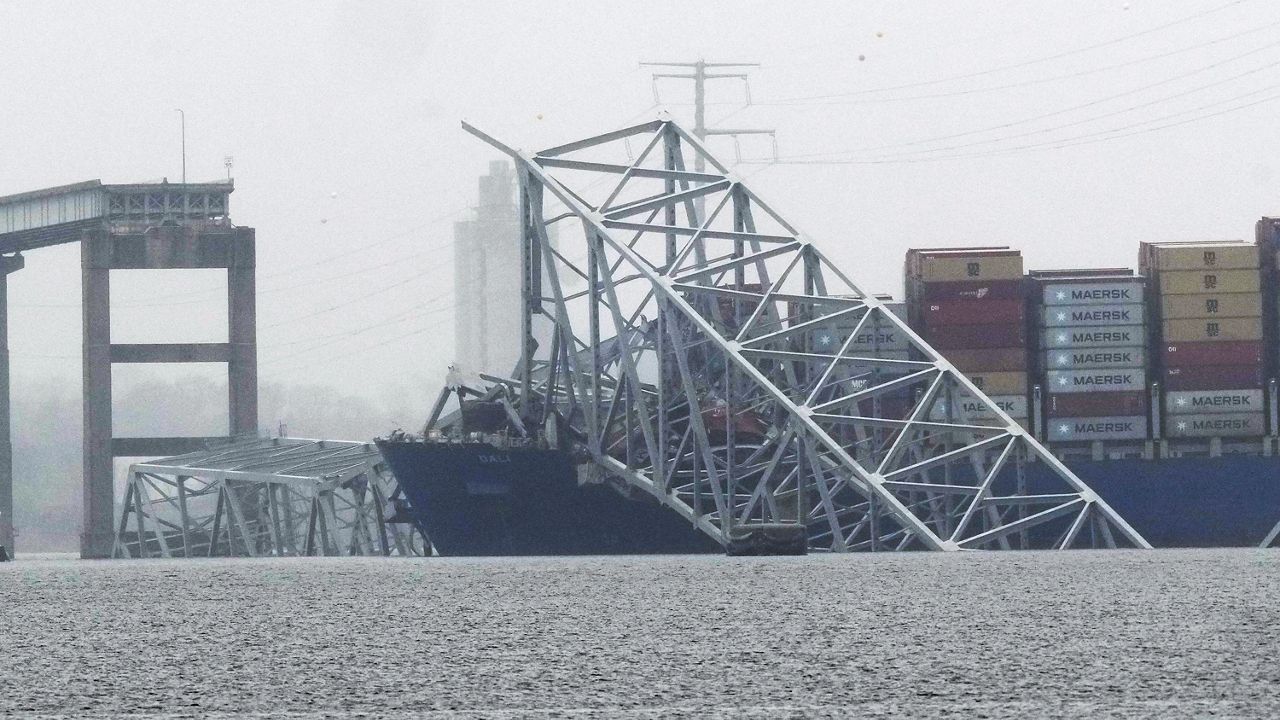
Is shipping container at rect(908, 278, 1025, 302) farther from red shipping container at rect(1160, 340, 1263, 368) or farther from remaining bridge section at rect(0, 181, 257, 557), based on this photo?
remaining bridge section at rect(0, 181, 257, 557)

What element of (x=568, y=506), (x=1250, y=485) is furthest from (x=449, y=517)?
(x=1250, y=485)

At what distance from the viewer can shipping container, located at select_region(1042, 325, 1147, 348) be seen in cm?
5309

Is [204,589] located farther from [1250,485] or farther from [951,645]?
[1250,485]

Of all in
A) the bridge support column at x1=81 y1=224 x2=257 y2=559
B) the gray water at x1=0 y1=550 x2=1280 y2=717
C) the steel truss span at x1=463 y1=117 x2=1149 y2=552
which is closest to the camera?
the gray water at x1=0 y1=550 x2=1280 y2=717

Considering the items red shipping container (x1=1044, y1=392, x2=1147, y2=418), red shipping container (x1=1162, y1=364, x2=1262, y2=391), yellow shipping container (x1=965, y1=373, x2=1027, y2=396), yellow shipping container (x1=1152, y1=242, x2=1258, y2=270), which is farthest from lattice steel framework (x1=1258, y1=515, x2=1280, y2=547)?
yellow shipping container (x1=965, y1=373, x2=1027, y2=396)

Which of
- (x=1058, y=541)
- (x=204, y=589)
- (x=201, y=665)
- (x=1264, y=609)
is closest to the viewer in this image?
(x=201, y=665)

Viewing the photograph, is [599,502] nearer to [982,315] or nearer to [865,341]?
[865,341]

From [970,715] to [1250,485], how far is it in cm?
4921

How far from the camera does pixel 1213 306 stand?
176ft

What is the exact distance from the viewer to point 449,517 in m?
50.7

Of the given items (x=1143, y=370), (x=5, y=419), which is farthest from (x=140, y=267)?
(x=1143, y=370)

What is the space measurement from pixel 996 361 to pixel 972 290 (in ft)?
7.71

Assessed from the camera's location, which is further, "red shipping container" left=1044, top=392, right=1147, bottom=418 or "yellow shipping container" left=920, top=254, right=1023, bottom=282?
"red shipping container" left=1044, top=392, right=1147, bottom=418

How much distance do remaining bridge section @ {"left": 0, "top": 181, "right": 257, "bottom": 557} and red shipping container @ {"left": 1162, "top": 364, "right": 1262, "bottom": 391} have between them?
2013 inches
